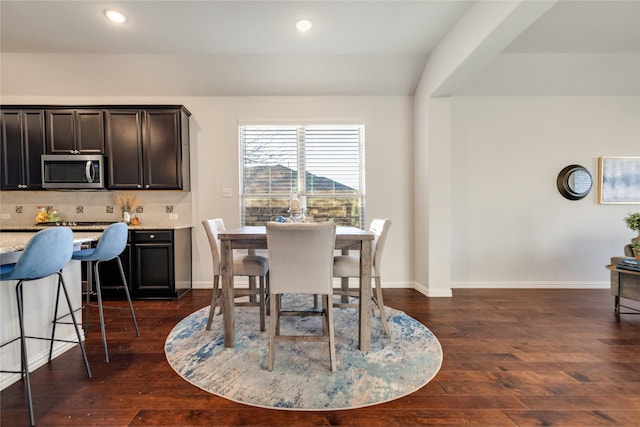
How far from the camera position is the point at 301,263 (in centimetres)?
178

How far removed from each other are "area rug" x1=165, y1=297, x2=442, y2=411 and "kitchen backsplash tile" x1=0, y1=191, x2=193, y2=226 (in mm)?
1758

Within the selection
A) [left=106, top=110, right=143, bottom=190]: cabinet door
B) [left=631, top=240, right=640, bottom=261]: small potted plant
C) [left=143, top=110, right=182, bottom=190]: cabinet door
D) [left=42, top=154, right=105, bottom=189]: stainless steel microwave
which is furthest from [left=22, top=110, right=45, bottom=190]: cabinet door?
[left=631, top=240, right=640, bottom=261]: small potted plant

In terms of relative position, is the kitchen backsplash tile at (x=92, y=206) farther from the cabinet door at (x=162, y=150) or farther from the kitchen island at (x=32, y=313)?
the kitchen island at (x=32, y=313)

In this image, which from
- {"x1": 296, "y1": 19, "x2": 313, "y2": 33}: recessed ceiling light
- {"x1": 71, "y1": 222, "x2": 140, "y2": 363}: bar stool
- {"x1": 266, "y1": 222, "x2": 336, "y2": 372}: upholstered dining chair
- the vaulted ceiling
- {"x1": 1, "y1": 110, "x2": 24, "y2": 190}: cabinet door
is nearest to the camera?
{"x1": 266, "y1": 222, "x2": 336, "y2": 372}: upholstered dining chair

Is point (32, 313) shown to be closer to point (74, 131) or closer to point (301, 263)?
point (301, 263)

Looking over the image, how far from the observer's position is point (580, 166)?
139 inches

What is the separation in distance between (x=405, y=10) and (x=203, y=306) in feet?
12.1

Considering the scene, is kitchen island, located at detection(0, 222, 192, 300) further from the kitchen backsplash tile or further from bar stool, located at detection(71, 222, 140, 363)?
bar stool, located at detection(71, 222, 140, 363)

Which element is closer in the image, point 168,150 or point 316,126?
point 168,150

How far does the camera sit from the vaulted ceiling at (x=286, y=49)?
2.53 metres

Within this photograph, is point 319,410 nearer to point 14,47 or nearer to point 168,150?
point 168,150

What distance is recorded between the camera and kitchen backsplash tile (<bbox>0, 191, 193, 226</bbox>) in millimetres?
3566

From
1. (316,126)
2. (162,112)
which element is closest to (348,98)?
(316,126)

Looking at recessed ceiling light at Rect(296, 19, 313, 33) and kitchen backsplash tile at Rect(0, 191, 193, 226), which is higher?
recessed ceiling light at Rect(296, 19, 313, 33)
